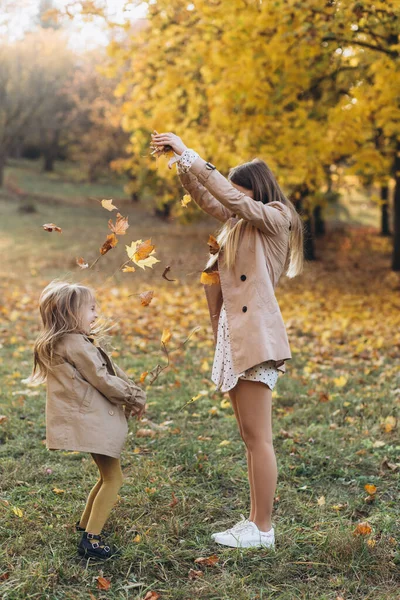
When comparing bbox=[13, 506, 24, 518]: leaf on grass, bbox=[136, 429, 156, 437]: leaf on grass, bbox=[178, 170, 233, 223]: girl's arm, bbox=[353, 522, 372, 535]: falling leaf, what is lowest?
bbox=[136, 429, 156, 437]: leaf on grass

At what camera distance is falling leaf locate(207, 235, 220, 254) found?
308 cm

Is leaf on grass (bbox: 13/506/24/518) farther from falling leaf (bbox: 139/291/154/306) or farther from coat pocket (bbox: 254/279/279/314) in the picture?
coat pocket (bbox: 254/279/279/314)

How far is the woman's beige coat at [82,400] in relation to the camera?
2.89m

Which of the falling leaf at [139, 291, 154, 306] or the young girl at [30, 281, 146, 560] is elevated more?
the falling leaf at [139, 291, 154, 306]

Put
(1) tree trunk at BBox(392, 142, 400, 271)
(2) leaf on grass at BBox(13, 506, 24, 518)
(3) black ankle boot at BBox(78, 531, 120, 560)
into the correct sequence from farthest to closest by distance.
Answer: (1) tree trunk at BBox(392, 142, 400, 271), (2) leaf on grass at BBox(13, 506, 24, 518), (3) black ankle boot at BBox(78, 531, 120, 560)

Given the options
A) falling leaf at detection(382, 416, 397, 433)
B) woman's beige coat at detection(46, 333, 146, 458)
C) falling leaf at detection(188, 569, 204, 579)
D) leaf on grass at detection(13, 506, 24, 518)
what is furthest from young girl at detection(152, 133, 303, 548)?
falling leaf at detection(382, 416, 397, 433)

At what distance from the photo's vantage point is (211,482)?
3.89 metres

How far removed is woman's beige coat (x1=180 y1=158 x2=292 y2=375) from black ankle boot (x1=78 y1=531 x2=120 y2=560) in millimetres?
1036

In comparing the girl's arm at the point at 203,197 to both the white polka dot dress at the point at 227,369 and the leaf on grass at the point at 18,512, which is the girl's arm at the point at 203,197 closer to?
the white polka dot dress at the point at 227,369

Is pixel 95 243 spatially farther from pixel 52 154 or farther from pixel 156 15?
pixel 52 154

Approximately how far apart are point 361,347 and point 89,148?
3000 centimetres

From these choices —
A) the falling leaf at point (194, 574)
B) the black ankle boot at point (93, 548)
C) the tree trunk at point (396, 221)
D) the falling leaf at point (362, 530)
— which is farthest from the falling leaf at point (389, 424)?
the tree trunk at point (396, 221)

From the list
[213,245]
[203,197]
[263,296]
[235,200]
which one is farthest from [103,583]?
[203,197]

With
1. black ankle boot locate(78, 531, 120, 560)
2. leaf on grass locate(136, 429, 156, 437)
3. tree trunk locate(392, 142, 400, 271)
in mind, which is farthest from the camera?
tree trunk locate(392, 142, 400, 271)
